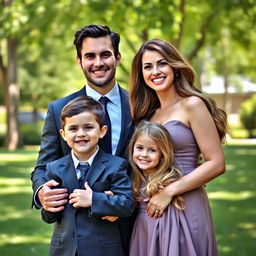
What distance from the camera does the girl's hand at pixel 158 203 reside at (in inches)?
146

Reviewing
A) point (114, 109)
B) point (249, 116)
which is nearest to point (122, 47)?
point (249, 116)

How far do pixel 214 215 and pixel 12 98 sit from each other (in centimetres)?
1618

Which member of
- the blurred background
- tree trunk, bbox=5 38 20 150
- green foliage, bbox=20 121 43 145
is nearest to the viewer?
the blurred background

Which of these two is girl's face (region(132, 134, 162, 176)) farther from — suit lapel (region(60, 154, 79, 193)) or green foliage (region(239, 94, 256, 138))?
green foliage (region(239, 94, 256, 138))

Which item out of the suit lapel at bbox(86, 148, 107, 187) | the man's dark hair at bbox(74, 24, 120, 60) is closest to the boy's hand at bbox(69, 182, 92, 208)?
the suit lapel at bbox(86, 148, 107, 187)

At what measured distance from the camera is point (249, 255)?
682 cm

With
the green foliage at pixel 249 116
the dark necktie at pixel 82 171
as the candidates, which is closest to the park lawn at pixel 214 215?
the dark necktie at pixel 82 171

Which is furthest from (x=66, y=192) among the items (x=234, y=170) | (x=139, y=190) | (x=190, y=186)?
(x=234, y=170)

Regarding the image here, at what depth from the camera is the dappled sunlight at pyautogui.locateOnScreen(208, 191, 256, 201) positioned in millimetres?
10896

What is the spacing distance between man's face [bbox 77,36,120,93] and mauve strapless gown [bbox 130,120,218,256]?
530mm

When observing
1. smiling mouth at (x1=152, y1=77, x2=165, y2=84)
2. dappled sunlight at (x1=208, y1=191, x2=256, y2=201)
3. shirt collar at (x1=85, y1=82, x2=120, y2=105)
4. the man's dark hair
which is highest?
the man's dark hair

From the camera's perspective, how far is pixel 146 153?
3.74 metres

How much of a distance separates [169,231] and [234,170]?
12.1 m

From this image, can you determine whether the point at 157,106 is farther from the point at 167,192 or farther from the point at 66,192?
the point at 66,192
